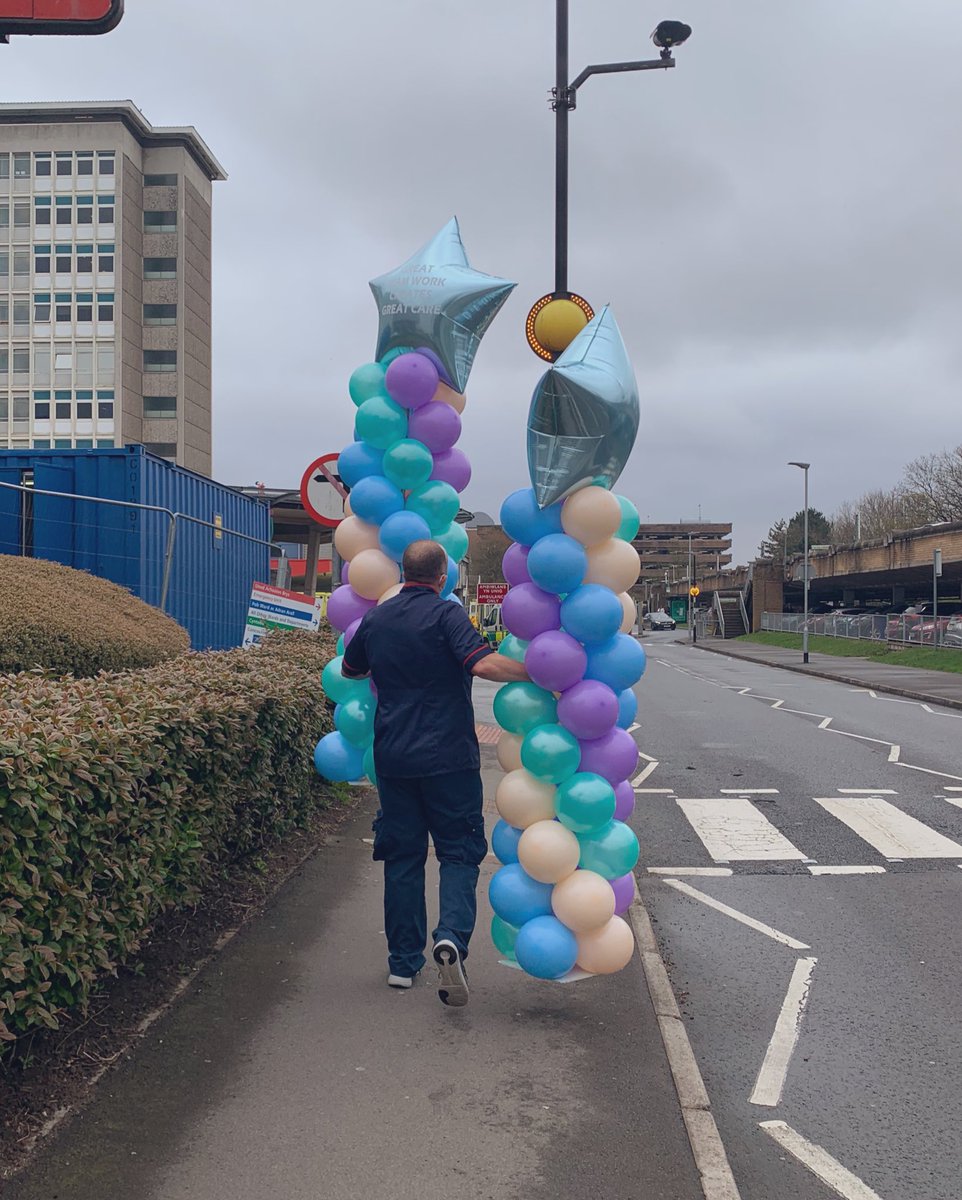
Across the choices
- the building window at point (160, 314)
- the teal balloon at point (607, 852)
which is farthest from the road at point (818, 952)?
the building window at point (160, 314)

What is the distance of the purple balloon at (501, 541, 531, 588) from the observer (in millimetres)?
4953

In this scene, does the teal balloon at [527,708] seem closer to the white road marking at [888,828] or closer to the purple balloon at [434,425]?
the purple balloon at [434,425]

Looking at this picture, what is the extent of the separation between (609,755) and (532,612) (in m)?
0.69

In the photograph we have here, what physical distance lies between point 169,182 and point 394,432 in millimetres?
81202

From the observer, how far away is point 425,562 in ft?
15.9

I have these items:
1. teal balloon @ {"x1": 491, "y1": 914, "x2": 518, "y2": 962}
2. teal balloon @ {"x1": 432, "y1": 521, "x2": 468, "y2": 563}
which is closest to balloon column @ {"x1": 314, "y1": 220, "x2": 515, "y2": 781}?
teal balloon @ {"x1": 432, "y1": 521, "x2": 468, "y2": 563}

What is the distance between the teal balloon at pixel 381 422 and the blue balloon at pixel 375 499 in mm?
196

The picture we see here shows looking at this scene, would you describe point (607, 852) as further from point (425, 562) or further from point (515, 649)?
point (425, 562)

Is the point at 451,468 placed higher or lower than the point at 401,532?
higher

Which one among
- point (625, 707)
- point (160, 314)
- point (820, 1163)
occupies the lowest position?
point (820, 1163)

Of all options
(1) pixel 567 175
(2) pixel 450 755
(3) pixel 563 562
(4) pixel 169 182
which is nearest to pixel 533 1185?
(2) pixel 450 755

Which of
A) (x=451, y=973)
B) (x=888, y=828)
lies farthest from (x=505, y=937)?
(x=888, y=828)

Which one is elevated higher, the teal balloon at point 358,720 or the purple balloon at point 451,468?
the purple balloon at point 451,468

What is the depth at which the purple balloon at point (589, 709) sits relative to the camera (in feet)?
15.2
